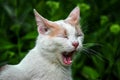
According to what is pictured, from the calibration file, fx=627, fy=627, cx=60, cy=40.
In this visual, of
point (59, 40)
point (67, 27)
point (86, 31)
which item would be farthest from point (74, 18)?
point (86, 31)

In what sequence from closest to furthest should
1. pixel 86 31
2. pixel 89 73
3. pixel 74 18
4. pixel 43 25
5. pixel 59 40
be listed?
pixel 59 40
pixel 43 25
pixel 74 18
pixel 86 31
pixel 89 73

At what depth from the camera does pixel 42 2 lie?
25.7 ft

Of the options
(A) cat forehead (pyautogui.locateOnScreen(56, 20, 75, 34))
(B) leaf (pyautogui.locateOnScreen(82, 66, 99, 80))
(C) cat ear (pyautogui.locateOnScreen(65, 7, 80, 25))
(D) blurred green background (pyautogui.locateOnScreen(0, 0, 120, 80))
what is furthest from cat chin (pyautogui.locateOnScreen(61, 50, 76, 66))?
(B) leaf (pyautogui.locateOnScreen(82, 66, 99, 80))

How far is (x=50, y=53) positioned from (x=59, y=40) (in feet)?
0.51

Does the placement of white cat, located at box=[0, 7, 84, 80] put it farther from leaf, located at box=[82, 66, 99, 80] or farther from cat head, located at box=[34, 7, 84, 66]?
leaf, located at box=[82, 66, 99, 80]

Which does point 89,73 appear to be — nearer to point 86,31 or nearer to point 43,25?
point 86,31

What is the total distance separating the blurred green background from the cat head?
5.27 feet

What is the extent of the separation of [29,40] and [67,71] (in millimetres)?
2203

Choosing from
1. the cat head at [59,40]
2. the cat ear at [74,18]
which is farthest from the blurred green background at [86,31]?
the cat head at [59,40]

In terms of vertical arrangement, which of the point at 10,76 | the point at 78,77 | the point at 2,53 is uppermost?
the point at 10,76

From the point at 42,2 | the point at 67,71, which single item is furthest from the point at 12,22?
the point at 67,71

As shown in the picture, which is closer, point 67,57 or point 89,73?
point 67,57

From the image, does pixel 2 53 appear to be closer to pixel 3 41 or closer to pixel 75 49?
pixel 3 41

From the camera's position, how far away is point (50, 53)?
516 centimetres
